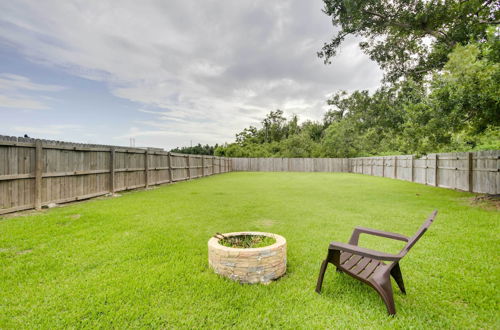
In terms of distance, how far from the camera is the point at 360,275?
2.38m

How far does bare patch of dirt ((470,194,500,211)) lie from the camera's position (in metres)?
6.89

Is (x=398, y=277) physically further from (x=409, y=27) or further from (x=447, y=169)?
(x=447, y=169)

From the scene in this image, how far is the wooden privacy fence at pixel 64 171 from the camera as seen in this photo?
19.1 feet

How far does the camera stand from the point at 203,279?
2826 millimetres

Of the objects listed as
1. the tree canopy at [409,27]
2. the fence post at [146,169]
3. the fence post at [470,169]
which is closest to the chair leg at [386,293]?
the tree canopy at [409,27]

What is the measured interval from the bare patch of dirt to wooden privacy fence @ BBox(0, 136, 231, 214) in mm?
11789

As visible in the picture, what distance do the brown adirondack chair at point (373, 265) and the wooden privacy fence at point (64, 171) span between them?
706cm

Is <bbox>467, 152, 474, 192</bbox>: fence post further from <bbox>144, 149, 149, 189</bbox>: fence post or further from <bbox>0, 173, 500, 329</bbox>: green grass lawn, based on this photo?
<bbox>144, 149, 149, 189</bbox>: fence post

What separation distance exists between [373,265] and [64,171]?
8.12m

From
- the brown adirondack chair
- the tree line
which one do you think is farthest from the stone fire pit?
the tree line

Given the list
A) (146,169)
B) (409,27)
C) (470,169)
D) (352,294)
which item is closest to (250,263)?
(352,294)

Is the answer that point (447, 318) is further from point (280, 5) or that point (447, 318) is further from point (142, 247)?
point (280, 5)

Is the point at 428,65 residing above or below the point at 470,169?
above

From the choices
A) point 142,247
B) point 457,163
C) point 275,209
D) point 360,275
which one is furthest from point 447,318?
point 457,163
